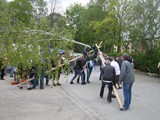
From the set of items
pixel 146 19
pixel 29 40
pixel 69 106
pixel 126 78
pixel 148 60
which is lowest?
pixel 69 106

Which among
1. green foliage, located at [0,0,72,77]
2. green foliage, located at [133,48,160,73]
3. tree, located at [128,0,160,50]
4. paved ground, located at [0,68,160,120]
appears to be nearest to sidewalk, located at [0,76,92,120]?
paved ground, located at [0,68,160,120]

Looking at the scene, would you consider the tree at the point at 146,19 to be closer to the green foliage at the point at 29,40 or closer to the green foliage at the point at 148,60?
the green foliage at the point at 148,60

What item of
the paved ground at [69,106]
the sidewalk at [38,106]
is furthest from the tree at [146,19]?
the sidewalk at [38,106]

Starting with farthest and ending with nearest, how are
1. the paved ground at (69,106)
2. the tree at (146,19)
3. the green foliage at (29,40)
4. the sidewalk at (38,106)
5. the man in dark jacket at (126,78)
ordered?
the tree at (146,19) < the man in dark jacket at (126,78) < the paved ground at (69,106) < the sidewalk at (38,106) < the green foliage at (29,40)

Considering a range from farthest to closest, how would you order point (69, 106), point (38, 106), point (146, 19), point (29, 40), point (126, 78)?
1. point (146, 19)
2. point (69, 106)
3. point (38, 106)
4. point (126, 78)
5. point (29, 40)

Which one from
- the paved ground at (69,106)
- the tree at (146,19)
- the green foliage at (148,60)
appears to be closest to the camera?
the paved ground at (69,106)

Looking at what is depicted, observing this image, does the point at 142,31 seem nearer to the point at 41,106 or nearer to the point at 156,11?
the point at 156,11

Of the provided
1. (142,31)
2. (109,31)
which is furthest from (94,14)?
(142,31)

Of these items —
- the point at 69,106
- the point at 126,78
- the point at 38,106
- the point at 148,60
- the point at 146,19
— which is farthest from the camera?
the point at 148,60

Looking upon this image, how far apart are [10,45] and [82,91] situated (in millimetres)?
6513

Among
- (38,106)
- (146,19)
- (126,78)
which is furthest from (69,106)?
(146,19)

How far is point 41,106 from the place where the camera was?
9914 millimetres

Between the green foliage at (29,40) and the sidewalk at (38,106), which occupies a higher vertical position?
the green foliage at (29,40)

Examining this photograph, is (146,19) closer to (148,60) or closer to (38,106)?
(148,60)
